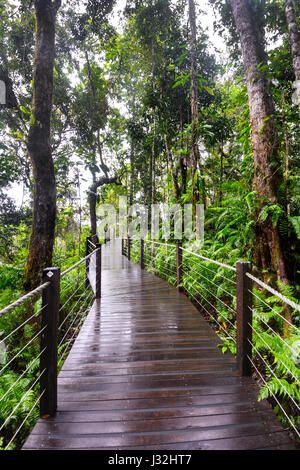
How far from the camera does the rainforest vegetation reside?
3.32 metres

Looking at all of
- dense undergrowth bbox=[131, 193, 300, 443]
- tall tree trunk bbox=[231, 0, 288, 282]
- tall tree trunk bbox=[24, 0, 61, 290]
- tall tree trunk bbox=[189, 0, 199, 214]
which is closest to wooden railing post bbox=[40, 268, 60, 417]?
dense undergrowth bbox=[131, 193, 300, 443]

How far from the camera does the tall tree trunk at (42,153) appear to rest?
4.71 metres

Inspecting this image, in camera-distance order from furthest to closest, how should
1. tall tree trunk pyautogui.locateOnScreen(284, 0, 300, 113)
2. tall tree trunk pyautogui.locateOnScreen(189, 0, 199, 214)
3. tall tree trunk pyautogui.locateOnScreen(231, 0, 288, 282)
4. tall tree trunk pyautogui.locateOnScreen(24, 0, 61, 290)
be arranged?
tall tree trunk pyautogui.locateOnScreen(189, 0, 199, 214)
tall tree trunk pyautogui.locateOnScreen(24, 0, 61, 290)
tall tree trunk pyautogui.locateOnScreen(231, 0, 288, 282)
tall tree trunk pyautogui.locateOnScreen(284, 0, 300, 113)

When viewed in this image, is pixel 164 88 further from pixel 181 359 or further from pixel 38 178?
pixel 181 359

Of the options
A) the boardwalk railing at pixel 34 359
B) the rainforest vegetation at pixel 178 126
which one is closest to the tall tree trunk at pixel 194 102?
the rainforest vegetation at pixel 178 126

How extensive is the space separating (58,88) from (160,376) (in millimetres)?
11974

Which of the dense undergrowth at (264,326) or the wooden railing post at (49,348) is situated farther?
the dense undergrowth at (264,326)

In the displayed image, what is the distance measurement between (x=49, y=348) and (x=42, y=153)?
4.23 meters

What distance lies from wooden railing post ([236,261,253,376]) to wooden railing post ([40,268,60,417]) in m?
1.61

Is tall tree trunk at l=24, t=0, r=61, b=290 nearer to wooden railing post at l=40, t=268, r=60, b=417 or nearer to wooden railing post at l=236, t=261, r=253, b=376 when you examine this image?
wooden railing post at l=40, t=268, r=60, b=417

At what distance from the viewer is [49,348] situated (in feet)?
5.66

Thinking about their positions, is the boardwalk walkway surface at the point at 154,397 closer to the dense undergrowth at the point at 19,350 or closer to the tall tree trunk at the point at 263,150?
the dense undergrowth at the point at 19,350

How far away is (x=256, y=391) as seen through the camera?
6.28ft

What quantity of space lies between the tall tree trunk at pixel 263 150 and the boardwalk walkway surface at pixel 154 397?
1.48 meters
